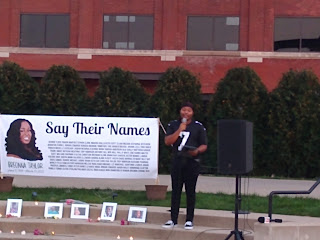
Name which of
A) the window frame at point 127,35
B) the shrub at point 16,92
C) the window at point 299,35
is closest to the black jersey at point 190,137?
the shrub at point 16,92

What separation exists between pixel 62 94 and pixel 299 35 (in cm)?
1277

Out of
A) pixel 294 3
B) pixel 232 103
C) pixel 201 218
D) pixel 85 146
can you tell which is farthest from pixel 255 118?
pixel 294 3

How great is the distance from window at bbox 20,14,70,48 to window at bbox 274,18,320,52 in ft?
31.9

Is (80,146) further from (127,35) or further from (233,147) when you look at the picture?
(127,35)

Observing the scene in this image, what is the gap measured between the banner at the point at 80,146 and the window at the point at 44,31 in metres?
16.2

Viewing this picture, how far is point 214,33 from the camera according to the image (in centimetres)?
2847

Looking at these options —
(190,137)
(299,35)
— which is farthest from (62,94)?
(299,35)

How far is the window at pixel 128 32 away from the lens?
28.8 metres

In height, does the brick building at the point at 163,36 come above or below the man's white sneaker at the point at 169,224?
above

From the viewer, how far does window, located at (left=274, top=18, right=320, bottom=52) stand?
28172mm

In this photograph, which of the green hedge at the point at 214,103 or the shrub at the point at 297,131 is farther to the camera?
the green hedge at the point at 214,103

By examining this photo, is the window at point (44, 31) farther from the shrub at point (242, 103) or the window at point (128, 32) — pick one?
the shrub at point (242, 103)

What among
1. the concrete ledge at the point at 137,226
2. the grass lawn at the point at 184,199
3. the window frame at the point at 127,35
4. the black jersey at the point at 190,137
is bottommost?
the concrete ledge at the point at 137,226

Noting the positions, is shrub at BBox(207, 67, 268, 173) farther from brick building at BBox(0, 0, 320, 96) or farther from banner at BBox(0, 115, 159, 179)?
brick building at BBox(0, 0, 320, 96)
